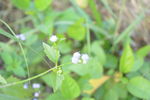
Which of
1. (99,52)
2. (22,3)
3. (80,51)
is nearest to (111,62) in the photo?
(99,52)

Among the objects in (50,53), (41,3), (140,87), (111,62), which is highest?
(41,3)

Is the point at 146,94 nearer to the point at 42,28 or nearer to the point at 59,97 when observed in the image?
the point at 59,97

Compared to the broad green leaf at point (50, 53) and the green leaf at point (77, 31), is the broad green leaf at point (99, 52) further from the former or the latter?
the broad green leaf at point (50, 53)

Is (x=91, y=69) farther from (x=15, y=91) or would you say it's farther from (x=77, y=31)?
(x=15, y=91)

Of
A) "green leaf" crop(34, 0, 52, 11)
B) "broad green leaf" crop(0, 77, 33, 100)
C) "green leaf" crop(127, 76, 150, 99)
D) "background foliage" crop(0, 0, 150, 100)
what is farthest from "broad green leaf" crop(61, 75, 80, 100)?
"green leaf" crop(34, 0, 52, 11)

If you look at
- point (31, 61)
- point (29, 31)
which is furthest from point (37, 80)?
point (29, 31)

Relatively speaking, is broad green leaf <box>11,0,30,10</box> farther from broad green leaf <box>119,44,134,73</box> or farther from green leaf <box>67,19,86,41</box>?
broad green leaf <box>119,44,134,73</box>
